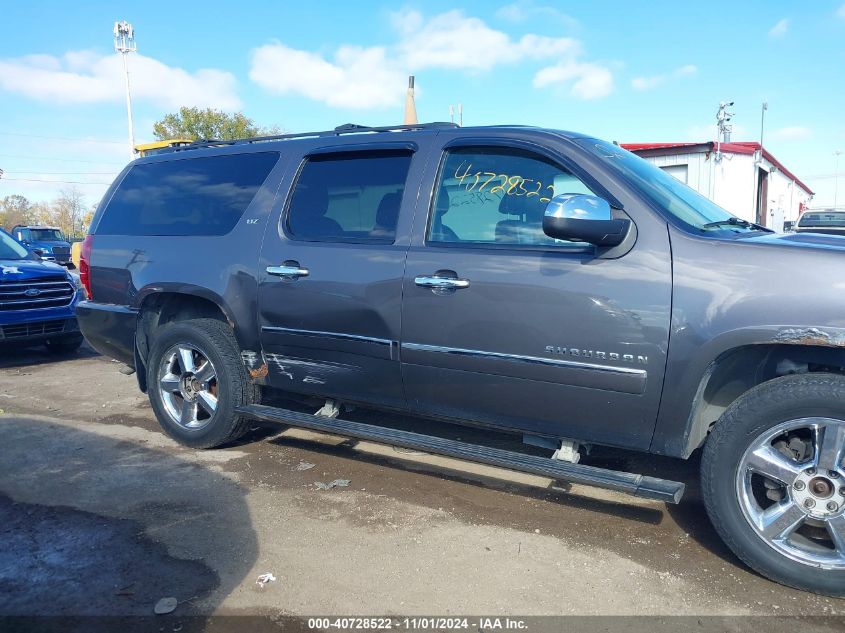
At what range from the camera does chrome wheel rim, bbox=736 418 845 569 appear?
8.86 feet

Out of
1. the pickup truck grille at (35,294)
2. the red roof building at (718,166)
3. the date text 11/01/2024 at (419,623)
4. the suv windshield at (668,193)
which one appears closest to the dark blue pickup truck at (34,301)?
the pickup truck grille at (35,294)

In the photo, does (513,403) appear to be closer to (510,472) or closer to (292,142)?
(510,472)

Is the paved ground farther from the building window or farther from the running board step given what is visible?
the building window

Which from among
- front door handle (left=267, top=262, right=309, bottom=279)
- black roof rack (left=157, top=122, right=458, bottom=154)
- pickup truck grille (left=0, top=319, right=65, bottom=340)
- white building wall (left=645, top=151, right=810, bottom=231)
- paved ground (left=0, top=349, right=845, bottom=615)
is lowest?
paved ground (left=0, top=349, right=845, bottom=615)

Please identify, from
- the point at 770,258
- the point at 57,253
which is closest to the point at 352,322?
the point at 770,258

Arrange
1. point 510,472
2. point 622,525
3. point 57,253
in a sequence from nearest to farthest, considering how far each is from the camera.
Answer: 1. point 622,525
2. point 510,472
3. point 57,253

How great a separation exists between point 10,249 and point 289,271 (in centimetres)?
645

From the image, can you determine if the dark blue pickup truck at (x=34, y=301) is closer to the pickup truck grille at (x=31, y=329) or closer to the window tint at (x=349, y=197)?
the pickup truck grille at (x=31, y=329)

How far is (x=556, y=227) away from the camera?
2957mm

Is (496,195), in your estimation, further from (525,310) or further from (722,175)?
(722,175)

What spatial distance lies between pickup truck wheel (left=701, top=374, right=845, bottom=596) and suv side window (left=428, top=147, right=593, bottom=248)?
120 centimetres

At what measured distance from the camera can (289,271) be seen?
13.0 ft

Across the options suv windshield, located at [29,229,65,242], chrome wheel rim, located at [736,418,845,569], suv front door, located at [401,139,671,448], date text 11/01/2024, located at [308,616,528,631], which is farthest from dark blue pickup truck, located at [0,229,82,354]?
suv windshield, located at [29,229,65,242]

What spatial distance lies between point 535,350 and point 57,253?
8359 millimetres
